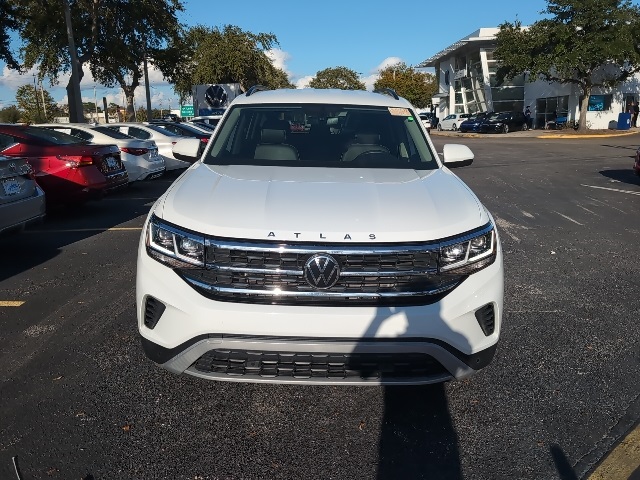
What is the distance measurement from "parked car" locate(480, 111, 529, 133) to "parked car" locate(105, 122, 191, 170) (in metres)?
31.1

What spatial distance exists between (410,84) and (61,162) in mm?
79186

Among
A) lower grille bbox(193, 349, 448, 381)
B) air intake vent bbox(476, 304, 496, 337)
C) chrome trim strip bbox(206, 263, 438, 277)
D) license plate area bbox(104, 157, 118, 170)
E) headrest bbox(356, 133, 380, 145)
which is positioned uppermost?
headrest bbox(356, 133, 380, 145)

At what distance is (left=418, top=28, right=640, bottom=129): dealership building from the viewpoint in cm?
3928

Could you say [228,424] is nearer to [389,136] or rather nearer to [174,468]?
[174,468]

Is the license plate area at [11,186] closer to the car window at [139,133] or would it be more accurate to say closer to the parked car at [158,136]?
the parked car at [158,136]

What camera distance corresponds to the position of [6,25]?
21016 mm

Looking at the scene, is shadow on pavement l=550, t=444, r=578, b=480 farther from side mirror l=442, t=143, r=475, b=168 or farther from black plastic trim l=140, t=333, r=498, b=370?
side mirror l=442, t=143, r=475, b=168

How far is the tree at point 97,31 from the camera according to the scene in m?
23.8

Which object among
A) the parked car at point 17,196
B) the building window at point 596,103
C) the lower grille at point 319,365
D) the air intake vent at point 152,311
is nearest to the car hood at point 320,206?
the air intake vent at point 152,311

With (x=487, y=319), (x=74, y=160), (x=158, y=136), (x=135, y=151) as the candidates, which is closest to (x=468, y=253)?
(x=487, y=319)

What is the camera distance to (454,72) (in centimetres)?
6350

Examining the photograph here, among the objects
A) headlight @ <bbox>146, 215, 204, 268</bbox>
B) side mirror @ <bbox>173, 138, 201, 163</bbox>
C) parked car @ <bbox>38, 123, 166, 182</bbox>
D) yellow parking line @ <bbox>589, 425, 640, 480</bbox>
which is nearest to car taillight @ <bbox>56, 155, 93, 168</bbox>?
parked car @ <bbox>38, 123, 166, 182</bbox>

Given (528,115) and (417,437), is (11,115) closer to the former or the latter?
(528,115)

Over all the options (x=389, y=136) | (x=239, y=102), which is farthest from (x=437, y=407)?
(x=239, y=102)
